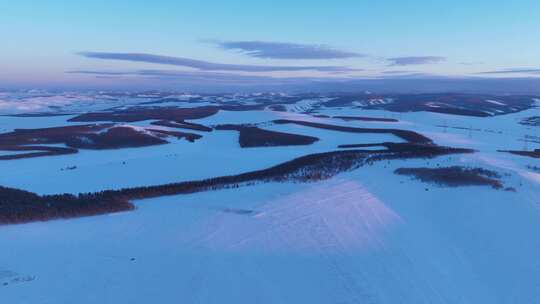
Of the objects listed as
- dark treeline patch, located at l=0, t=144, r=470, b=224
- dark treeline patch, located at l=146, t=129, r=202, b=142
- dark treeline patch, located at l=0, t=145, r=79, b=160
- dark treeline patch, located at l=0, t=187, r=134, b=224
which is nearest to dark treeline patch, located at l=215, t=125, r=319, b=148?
dark treeline patch, located at l=146, t=129, r=202, b=142

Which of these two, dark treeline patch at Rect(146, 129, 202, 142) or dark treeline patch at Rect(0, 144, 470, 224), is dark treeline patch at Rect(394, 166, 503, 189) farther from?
dark treeline patch at Rect(146, 129, 202, 142)

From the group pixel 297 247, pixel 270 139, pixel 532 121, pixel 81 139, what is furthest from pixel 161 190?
pixel 532 121

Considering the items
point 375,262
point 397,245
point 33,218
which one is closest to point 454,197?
point 397,245

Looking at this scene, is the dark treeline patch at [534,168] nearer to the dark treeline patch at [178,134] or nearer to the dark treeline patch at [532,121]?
the dark treeline patch at [178,134]

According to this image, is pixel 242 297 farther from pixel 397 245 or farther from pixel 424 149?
pixel 424 149

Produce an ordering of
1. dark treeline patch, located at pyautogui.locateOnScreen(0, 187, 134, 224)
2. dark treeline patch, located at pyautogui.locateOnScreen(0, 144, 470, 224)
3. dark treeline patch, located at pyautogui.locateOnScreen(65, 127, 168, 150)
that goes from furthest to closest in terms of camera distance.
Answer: dark treeline patch, located at pyautogui.locateOnScreen(65, 127, 168, 150)
dark treeline patch, located at pyautogui.locateOnScreen(0, 144, 470, 224)
dark treeline patch, located at pyautogui.locateOnScreen(0, 187, 134, 224)

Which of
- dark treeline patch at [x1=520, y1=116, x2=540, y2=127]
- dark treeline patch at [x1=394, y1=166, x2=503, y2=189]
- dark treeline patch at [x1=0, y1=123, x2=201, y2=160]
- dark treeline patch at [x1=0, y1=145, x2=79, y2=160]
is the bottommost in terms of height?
dark treeline patch at [x1=0, y1=145, x2=79, y2=160]

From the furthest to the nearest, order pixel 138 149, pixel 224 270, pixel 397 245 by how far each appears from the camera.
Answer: pixel 138 149 < pixel 397 245 < pixel 224 270

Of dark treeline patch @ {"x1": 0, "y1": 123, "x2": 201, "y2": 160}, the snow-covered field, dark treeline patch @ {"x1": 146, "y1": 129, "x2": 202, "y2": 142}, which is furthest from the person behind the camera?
dark treeline patch @ {"x1": 146, "y1": 129, "x2": 202, "y2": 142}
